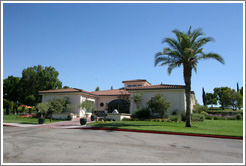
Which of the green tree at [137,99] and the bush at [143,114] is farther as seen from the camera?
the green tree at [137,99]

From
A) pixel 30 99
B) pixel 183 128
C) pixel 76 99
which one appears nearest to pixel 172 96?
pixel 183 128

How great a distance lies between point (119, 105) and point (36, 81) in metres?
26.7

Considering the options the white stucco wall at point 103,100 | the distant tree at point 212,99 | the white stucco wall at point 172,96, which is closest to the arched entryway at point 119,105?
the white stucco wall at point 103,100

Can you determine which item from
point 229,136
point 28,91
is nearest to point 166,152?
point 229,136

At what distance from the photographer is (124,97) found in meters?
30.4

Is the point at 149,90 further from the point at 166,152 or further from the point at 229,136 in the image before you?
the point at 166,152

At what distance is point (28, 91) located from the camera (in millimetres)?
46281

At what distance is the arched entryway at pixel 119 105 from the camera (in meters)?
29.1

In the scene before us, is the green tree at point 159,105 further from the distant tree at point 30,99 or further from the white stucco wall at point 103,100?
the distant tree at point 30,99

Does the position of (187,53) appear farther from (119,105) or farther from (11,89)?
(11,89)

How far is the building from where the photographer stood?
2511cm

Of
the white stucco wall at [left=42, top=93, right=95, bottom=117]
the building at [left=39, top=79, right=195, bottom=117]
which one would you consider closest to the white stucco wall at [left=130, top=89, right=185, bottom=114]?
the building at [left=39, top=79, right=195, bottom=117]

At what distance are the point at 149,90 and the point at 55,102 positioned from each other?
13749 millimetres

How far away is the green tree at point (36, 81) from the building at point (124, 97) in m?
16.3
